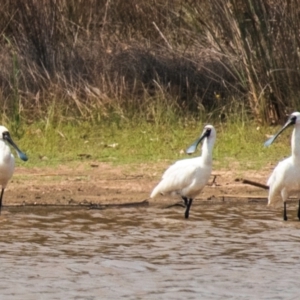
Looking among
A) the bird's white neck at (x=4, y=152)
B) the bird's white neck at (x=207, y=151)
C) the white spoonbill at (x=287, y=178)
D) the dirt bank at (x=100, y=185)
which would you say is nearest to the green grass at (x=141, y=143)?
the dirt bank at (x=100, y=185)

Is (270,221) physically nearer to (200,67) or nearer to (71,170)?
(71,170)

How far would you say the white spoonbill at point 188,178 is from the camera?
8766 millimetres

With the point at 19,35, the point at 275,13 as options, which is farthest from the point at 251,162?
the point at 19,35

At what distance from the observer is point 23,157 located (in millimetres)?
9609

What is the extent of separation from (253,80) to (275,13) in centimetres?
82

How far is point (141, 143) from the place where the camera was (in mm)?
11352

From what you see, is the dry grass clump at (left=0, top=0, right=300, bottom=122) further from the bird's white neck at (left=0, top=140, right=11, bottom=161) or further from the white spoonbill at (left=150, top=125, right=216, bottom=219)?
the white spoonbill at (left=150, top=125, right=216, bottom=219)

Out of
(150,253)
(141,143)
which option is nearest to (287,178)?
(150,253)

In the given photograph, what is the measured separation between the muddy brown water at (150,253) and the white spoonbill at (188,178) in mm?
183

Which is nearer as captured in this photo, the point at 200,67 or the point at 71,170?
the point at 71,170

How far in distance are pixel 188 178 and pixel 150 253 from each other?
5.14 feet

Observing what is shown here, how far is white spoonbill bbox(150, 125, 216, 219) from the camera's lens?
8.77 meters

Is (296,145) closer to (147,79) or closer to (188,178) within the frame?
(188,178)

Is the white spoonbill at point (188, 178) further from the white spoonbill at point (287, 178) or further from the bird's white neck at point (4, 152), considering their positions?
the bird's white neck at point (4, 152)
